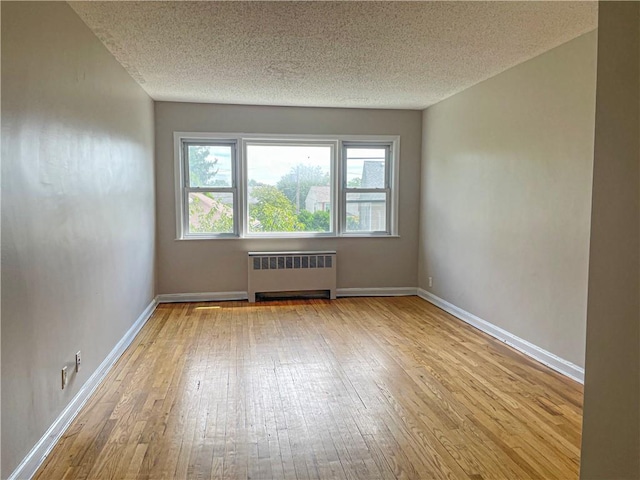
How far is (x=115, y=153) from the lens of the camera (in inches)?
149

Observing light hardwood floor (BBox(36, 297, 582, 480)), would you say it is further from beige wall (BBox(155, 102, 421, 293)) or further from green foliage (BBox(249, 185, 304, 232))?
green foliage (BBox(249, 185, 304, 232))

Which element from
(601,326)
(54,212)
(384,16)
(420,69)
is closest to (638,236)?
(601,326)

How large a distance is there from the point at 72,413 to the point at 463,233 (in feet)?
12.9

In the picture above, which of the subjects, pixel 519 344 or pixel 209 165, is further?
pixel 209 165

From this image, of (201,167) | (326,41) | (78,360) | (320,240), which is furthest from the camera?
(320,240)

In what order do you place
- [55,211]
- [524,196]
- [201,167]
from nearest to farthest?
[55,211] → [524,196] → [201,167]

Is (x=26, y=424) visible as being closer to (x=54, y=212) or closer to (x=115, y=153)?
(x=54, y=212)

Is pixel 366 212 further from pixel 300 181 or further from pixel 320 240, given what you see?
pixel 300 181

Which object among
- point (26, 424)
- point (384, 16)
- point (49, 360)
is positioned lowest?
point (26, 424)

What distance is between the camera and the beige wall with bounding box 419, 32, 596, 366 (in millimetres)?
3348

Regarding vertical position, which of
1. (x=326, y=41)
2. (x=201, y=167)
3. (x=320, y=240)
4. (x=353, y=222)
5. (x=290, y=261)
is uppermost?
(x=326, y=41)

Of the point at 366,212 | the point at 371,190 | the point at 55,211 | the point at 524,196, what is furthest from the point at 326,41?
the point at 366,212

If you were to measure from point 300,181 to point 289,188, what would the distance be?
6.7 inches

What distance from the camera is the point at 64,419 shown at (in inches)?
102
